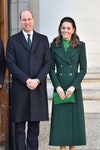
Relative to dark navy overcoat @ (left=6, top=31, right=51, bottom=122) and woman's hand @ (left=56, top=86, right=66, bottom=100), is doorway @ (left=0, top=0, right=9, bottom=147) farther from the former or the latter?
woman's hand @ (left=56, top=86, right=66, bottom=100)

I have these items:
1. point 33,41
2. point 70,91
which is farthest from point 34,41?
point 70,91

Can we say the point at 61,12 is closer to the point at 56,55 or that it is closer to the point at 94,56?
the point at 94,56

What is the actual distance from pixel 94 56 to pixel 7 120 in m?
2.06

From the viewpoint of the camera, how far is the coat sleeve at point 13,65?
5113 millimetres

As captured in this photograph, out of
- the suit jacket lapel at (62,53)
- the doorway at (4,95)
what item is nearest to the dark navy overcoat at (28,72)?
the suit jacket lapel at (62,53)

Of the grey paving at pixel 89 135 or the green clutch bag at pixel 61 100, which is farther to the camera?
the grey paving at pixel 89 135

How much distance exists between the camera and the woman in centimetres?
527

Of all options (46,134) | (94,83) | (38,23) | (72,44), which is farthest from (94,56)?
(72,44)

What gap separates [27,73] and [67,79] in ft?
1.48

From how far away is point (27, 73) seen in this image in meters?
5.20

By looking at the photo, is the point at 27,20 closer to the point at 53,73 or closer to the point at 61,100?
the point at 53,73

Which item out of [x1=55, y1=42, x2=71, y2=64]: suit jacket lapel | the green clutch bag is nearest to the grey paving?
the green clutch bag

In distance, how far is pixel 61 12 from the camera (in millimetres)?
7523

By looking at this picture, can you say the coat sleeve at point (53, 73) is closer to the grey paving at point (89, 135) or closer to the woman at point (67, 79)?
the woman at point (67, 79)
